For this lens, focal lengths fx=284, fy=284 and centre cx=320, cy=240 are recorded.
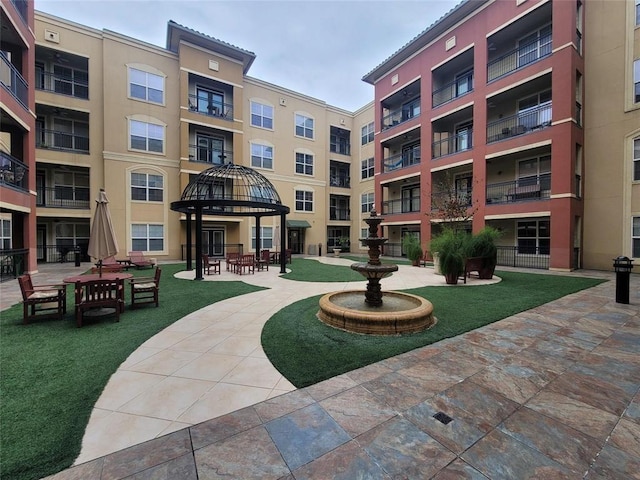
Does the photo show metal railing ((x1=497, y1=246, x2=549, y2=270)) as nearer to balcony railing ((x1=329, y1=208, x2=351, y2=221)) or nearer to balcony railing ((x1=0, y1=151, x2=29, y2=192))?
balcony railing ((x1=329, y1=208, x2=351, y2=221))

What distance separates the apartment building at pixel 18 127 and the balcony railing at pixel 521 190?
22.7 m

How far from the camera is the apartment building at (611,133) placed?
1296 cm

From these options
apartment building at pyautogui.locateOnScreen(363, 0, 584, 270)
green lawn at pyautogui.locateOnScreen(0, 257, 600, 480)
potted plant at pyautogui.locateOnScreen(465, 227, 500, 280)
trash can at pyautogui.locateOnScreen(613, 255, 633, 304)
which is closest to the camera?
green lawn at pyautogui.locateOnScreen(0, 257, 600, 480)

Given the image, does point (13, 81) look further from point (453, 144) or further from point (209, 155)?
point (453, 144)

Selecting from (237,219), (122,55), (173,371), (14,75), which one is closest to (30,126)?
(14,75)

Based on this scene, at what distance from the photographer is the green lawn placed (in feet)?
8.24

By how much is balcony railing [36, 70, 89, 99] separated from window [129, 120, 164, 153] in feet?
10.6

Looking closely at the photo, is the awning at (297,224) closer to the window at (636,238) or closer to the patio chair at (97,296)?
the patio chair at (97,296)

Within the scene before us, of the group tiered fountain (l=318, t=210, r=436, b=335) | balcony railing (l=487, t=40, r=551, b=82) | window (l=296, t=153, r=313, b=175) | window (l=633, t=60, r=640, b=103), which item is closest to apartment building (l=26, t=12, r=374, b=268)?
window (l=296, t=153, r=313, b=175)

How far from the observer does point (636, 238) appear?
1288 cm

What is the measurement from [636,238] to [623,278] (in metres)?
8.55

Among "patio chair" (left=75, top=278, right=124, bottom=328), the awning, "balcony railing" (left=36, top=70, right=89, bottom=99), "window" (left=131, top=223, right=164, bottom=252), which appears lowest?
"patio chair" (left=75, top=278, right=124, bottom=328)

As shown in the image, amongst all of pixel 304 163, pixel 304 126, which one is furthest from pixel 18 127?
pixel 304 126

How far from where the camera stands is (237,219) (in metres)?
22.1
